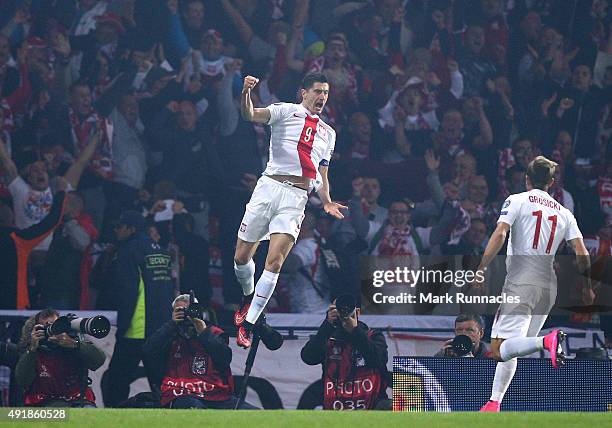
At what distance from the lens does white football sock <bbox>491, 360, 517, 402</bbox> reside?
983 cm

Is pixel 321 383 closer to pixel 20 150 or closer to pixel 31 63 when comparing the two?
pixel 20 150

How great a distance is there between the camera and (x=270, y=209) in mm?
10203

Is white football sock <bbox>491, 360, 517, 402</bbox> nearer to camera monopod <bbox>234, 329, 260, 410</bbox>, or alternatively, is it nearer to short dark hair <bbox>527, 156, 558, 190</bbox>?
Result: short dark hair <bbox>527, 156, 558, 190</bbox>

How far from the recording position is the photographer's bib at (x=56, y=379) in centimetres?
1057

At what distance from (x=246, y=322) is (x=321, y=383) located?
6.85 feet

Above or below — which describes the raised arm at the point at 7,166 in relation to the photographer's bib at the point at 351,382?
above

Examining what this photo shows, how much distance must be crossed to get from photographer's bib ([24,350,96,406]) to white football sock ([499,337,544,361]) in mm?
4044

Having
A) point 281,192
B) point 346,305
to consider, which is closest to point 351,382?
point 346,305

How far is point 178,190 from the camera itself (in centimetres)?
1416

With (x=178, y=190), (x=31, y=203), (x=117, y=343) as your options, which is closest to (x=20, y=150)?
(x=31, y=203)

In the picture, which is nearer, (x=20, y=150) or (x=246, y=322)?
(x=246, y=322)

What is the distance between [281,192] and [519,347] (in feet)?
8.43

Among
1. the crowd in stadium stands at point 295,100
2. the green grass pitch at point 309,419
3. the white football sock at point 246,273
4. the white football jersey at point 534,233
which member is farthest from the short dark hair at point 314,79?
the crowd in stadium stands at point 295,100

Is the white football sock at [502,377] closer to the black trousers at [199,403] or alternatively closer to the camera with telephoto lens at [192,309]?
the black trousers at [199,403]
